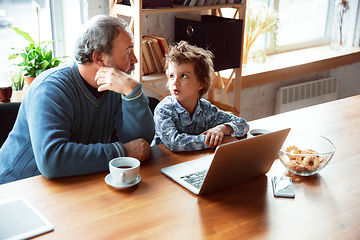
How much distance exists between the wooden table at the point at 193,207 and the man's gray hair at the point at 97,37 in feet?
1.57

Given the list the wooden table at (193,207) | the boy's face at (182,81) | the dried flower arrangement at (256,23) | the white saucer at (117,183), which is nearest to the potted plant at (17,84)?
the boy's face at (182,81)

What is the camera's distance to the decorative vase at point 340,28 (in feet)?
13.5

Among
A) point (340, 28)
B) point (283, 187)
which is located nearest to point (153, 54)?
point (283, 187)

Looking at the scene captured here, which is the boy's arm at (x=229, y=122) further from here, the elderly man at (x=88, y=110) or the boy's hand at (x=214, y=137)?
the elderly man at (x=88, y=110)

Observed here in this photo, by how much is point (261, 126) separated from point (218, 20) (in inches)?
52.3

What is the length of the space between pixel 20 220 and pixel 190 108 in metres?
0.95

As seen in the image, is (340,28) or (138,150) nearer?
(138,150)

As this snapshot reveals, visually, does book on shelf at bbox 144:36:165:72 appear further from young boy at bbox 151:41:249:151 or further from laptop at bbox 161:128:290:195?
laptop at bbox 161:128:290:195

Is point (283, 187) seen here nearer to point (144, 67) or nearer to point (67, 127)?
point (67, 127)

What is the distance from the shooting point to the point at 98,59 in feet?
5.06

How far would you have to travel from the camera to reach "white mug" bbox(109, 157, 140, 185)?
1.21m

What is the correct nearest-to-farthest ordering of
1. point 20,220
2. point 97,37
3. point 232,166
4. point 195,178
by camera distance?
point 20,220 < point 232,166 < point 195,178 < point 97,37

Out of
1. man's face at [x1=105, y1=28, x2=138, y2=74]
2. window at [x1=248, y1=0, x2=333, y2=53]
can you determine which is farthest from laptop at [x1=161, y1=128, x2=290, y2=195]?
window at [x1=248, y1=0, x2=333, y2=53]

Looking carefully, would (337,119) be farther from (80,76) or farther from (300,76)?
(300,76)
